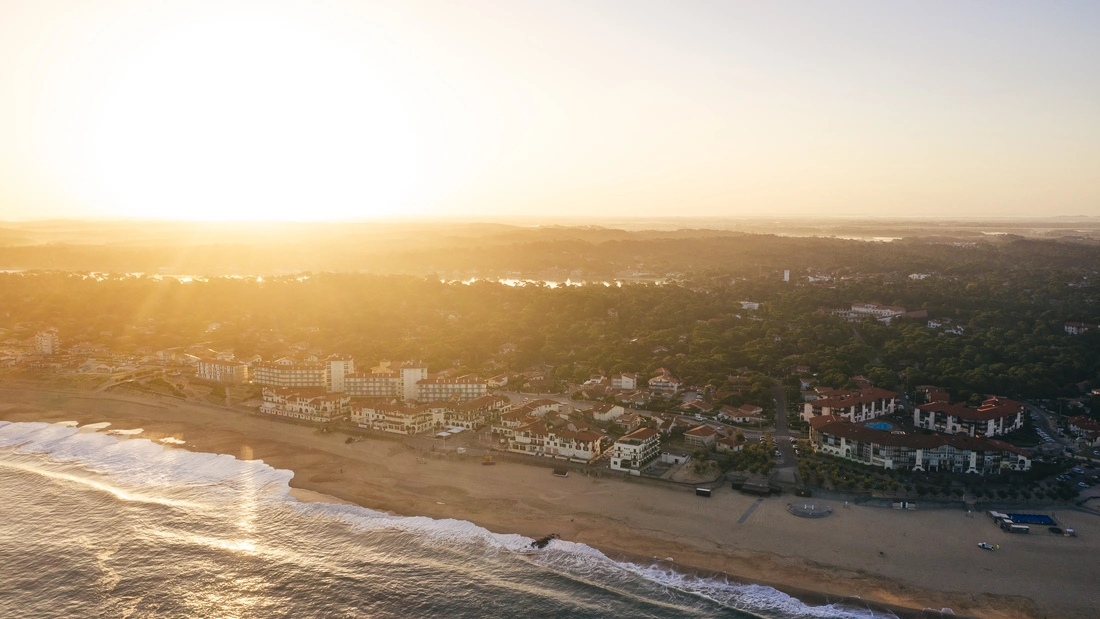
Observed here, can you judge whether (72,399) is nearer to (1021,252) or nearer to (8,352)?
(8,352)

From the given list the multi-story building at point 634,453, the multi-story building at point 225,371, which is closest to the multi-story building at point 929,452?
the multi-story building at point 634,453

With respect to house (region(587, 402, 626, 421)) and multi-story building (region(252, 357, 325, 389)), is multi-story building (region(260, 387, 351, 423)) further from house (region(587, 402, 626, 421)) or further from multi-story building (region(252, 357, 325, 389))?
house (region(587, 402, 626, 421))

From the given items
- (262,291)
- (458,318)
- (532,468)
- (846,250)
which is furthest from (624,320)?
(846,250)

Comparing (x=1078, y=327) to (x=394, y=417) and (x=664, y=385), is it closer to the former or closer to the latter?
(x=664, y=385)

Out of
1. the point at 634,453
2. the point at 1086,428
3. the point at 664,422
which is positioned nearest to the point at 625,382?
the point at 664,422

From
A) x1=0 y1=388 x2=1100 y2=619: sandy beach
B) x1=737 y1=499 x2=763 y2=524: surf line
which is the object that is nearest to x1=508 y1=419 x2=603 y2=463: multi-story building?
x1=0 y1=388 x2=1100 y2=619: sandy beach

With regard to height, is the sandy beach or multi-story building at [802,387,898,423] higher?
multi-story building at [802,387,898,423]

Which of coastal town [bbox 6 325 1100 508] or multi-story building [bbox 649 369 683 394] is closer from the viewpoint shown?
coastal town [bbox 6 325 1100 508]
